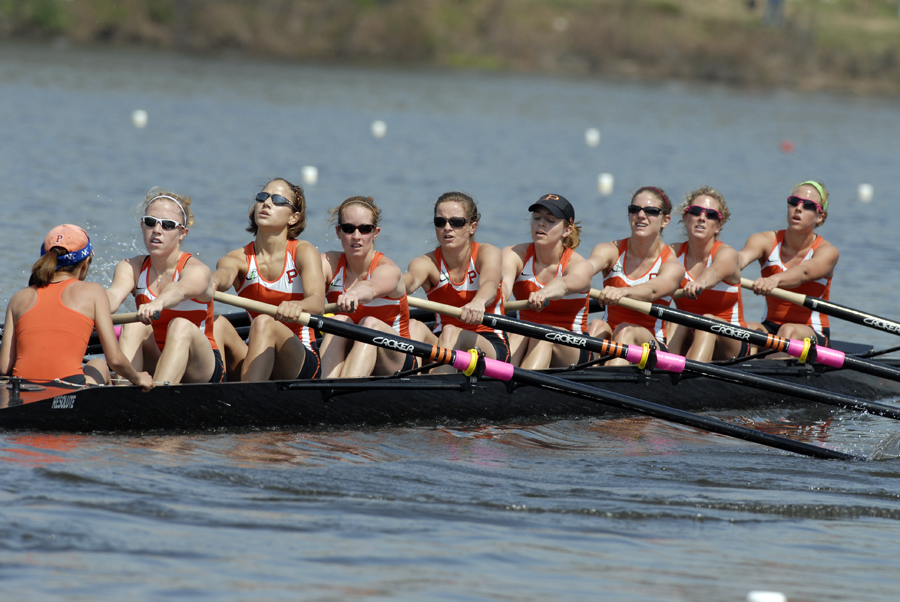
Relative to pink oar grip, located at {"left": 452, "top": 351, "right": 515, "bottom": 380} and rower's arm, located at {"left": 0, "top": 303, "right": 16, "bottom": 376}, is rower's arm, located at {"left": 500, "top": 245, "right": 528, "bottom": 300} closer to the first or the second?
pink oar grip, located at {"left": 452, "top": 351, "right": 515, "bottom": 380}

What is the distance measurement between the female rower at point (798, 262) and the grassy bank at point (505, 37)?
37056 millimetres

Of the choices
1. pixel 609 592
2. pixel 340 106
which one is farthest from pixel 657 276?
pixel 340 106

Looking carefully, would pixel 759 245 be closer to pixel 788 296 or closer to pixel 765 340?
pixel 788 296

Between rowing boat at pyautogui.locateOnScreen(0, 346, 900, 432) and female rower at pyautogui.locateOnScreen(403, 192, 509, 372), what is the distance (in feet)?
0.99

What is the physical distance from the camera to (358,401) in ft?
21.4

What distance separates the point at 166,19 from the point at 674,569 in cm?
4219

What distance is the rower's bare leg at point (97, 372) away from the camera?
6.04 m

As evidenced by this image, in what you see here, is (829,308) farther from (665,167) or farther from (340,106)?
(340,106)

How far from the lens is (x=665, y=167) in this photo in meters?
22.0

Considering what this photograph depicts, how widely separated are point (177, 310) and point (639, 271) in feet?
10.4

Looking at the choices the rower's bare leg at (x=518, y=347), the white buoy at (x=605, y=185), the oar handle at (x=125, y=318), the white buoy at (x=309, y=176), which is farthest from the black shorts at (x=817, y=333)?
the white buoy at (x=309, y=176)

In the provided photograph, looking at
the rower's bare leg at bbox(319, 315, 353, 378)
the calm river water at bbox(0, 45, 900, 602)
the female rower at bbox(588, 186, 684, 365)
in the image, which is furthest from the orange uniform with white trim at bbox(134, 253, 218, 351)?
the female rower at bbox(588, 186, 684, 365)

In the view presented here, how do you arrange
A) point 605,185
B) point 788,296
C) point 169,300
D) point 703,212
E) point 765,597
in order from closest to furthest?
point 765,597, point 169,300, point 703,212, point 788,296, point 605,185

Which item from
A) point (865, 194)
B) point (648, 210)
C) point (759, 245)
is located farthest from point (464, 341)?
point (865, 194)
